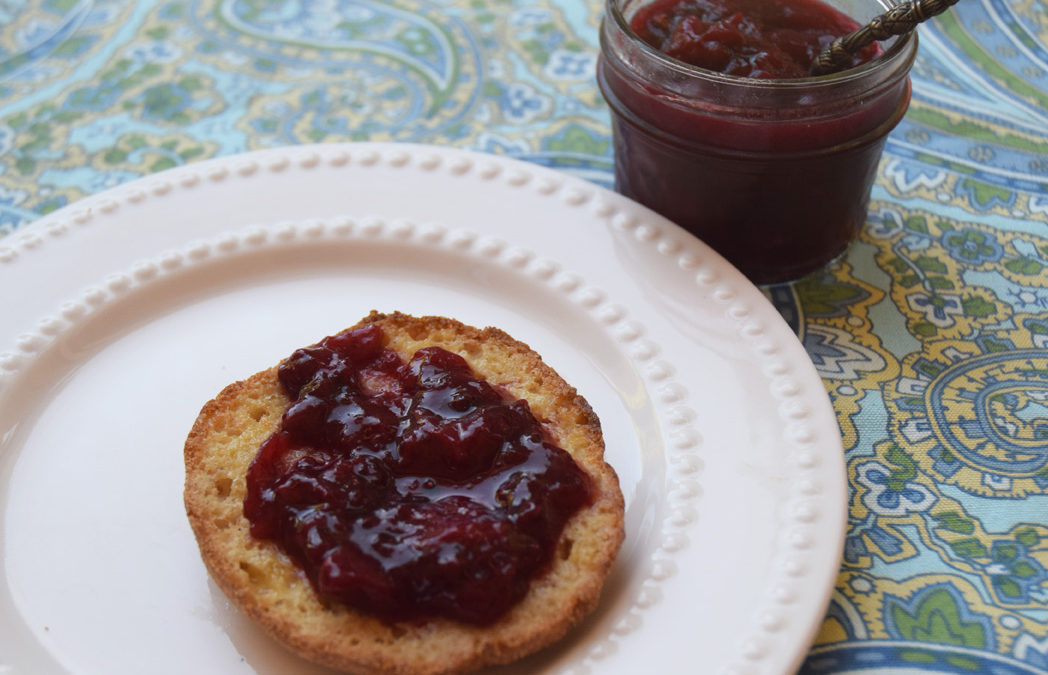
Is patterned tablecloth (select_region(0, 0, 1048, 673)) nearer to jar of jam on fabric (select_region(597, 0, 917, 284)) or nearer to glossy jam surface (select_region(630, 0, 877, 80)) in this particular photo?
jar of jam on fabric (select_region(597, 0, 917, 284))

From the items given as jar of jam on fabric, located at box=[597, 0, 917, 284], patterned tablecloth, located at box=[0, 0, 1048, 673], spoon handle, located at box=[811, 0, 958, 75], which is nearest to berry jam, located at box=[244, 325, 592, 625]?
patterned tablecloth, located at box=[0, 0, 1048, 673]

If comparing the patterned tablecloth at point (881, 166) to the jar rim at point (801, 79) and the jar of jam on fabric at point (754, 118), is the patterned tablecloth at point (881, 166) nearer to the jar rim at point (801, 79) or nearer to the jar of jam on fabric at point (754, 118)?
the jar of jam on fabric at point (754, 118)

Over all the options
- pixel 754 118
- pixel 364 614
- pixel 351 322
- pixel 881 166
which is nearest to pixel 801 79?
pixel 754 118

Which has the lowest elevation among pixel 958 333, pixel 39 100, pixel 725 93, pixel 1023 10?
pixel 39 100

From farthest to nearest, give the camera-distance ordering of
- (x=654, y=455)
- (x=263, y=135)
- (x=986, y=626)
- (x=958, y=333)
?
(x=263, y=135) < (x=958, y=333) < (x=654, y=455) < (x=986, y=626)

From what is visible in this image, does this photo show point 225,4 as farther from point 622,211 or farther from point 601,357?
point 601,357

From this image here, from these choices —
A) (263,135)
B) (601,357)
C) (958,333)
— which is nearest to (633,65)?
(601,357)

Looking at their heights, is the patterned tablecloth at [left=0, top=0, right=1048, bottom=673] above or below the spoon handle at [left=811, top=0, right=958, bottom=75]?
below
